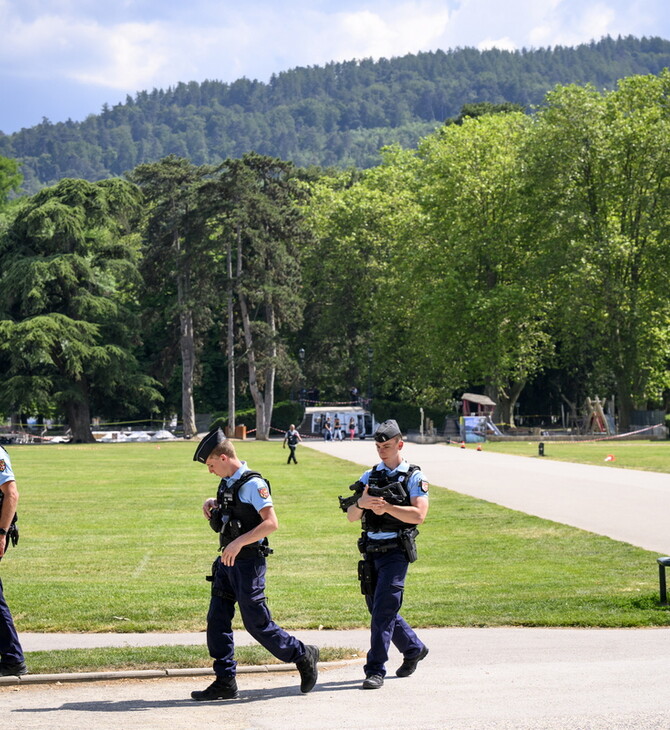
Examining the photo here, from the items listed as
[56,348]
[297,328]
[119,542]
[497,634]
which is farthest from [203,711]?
[297,328]

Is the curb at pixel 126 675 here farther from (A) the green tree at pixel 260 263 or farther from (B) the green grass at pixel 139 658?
(A) the green tree at pixel 260 263

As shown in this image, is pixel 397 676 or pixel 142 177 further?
pixel 142 177

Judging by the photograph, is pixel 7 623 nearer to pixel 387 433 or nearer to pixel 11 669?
pixel 11 669

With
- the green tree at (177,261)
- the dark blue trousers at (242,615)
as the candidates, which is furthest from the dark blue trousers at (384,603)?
the green tree at (177,261)

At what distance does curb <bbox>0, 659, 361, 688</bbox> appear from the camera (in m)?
8.39

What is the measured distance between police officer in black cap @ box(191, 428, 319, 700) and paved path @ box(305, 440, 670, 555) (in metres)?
9.35

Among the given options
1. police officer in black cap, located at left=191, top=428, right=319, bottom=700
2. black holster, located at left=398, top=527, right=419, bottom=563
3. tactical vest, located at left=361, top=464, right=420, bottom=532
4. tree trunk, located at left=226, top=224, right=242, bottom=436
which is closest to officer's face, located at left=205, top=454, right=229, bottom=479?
police officer in black cap, located at left=191, top=428, right=319, bottom=700

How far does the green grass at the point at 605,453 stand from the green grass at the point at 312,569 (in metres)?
12.8

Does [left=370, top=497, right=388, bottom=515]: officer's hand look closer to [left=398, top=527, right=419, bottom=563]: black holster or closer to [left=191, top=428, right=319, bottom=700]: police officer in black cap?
[left=398, top=527, right=419, bottom=563]: black holster

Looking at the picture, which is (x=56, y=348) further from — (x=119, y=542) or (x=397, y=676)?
(x=397, y=676)

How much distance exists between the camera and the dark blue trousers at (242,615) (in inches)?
308

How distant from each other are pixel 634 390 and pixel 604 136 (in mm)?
14020

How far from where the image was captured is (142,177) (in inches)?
3450

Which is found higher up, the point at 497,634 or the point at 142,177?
the point at 142,177
